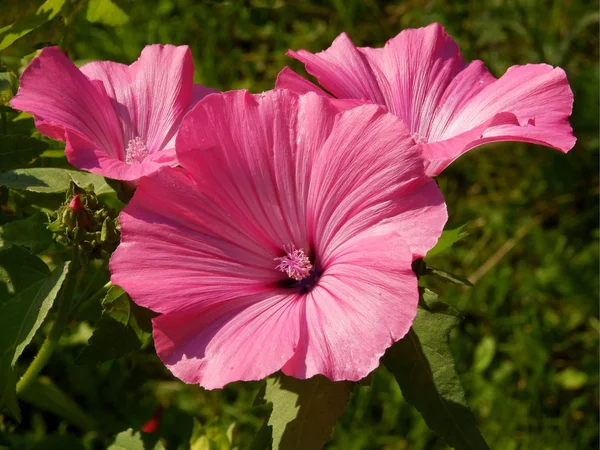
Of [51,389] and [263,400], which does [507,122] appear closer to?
[263,400]

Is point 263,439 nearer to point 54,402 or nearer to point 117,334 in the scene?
point 117,334

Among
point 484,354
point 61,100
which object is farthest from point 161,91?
point 484,354

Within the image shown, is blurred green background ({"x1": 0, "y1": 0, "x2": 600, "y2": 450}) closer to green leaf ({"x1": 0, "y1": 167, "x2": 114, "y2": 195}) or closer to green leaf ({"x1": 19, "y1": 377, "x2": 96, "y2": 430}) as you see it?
green leaf ({"x1": 19, "y1": 377, "x2": 96, "y2": 430})

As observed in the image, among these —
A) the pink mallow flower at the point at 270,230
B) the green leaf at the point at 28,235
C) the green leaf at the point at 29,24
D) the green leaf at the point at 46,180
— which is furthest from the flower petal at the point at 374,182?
the green leaf at the point at 29,24

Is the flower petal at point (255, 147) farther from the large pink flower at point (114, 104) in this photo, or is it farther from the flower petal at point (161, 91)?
the flower petal at point (161, 91)

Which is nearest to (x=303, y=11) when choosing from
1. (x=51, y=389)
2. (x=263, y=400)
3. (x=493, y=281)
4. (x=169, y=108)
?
(x=493, y=281)

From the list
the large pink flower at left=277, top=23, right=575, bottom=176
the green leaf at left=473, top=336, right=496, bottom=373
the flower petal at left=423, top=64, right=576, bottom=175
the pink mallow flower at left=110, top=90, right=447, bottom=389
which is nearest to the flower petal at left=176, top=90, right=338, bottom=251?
the pink mallow flower at left=110, top=90, right=447, bottom=389
